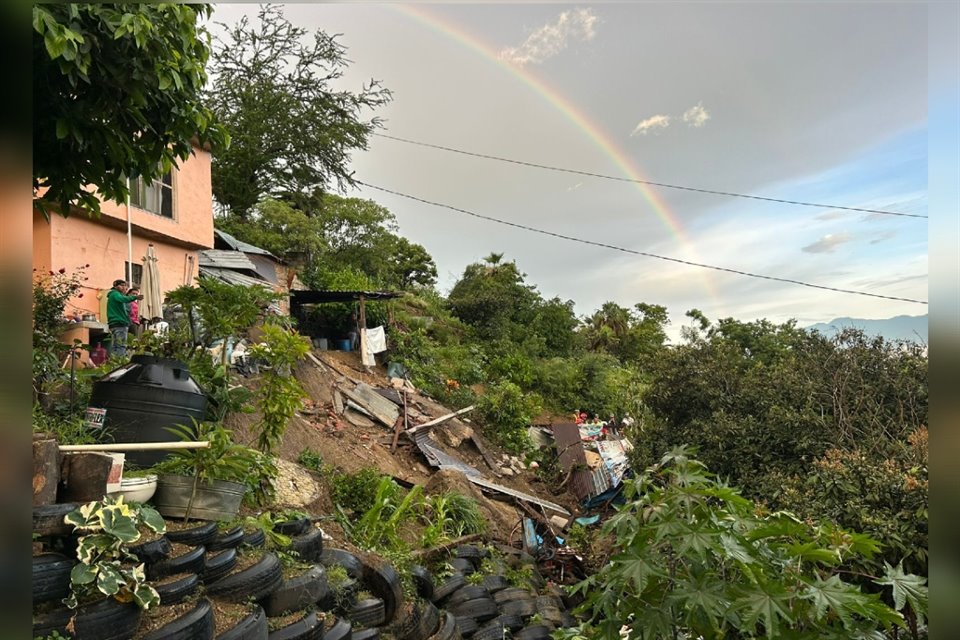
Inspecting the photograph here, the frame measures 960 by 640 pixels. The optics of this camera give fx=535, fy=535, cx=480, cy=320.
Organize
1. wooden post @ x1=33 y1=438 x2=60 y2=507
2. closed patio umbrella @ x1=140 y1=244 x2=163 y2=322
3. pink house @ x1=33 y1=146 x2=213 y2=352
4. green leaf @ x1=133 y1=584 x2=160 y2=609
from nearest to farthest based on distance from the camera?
green leaf @ x1=133 y1=584 x2=160 y2=609
wooden post @ x1=33 y1=438 x2=60 y2=507
pink house @ x1=33 y1=146 x2=213 y2=352
closed patio umbrella @ x1=140 y1=244 x2=163 y2=322

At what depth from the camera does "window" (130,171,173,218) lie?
9851mm

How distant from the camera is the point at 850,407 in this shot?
706 centimetres

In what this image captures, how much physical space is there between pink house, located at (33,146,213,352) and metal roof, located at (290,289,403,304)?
351cm

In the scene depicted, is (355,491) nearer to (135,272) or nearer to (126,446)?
(126,446)

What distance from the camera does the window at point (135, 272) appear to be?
9.64 meters

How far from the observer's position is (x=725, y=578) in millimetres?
1772

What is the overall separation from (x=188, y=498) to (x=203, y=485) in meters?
0.11

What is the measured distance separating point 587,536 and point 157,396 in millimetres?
6124

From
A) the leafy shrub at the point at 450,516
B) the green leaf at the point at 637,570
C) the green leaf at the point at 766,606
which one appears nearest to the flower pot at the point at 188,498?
the green leaf at the point at 637,570

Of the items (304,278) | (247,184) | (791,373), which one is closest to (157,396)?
(791,373)

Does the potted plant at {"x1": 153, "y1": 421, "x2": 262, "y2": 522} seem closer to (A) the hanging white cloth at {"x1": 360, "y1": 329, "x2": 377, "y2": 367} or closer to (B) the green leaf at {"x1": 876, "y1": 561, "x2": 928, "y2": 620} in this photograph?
(B) the green leaf at {"x1": 876, "y1": 561, "x2": 928, "y2": 620}

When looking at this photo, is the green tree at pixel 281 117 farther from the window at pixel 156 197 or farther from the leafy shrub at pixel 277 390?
the leafy shrub at pixel 277 390

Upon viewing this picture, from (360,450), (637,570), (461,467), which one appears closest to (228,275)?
(360,450)

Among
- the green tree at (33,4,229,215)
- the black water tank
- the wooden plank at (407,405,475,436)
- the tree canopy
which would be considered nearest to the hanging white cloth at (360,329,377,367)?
the wooden plank at (407,405,475,436)
